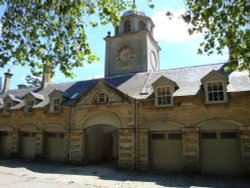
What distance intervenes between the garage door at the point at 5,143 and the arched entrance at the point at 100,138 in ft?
31.3

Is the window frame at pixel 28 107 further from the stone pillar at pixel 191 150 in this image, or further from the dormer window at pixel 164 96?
the stone pillar at pixel 191 150

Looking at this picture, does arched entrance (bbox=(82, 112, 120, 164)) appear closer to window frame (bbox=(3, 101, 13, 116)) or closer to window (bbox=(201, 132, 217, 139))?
window (bbox=(201, 132, 217, 139))

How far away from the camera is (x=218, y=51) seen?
8.30 meters

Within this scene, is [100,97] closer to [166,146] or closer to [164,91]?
[164,91]

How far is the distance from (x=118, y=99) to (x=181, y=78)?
17.3ft

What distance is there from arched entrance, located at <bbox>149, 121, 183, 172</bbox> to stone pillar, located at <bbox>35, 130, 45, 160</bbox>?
1014 cm

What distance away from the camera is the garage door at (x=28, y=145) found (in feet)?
67.7

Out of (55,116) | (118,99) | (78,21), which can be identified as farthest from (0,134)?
(78,21)

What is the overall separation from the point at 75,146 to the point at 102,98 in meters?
4.44

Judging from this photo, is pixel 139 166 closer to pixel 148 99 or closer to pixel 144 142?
pixel 144 142

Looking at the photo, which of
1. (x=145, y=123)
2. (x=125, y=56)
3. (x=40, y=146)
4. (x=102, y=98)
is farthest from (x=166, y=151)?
(x=125, y=56)

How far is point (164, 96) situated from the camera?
51.2 ft

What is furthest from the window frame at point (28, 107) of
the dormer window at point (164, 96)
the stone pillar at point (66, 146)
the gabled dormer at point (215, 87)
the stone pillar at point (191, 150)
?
the gabled dormer at point (215, 87)

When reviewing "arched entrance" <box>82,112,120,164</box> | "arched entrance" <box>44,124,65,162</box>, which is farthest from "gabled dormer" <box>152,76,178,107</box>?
"arched entrance" <box>44,124,65,162</box>
